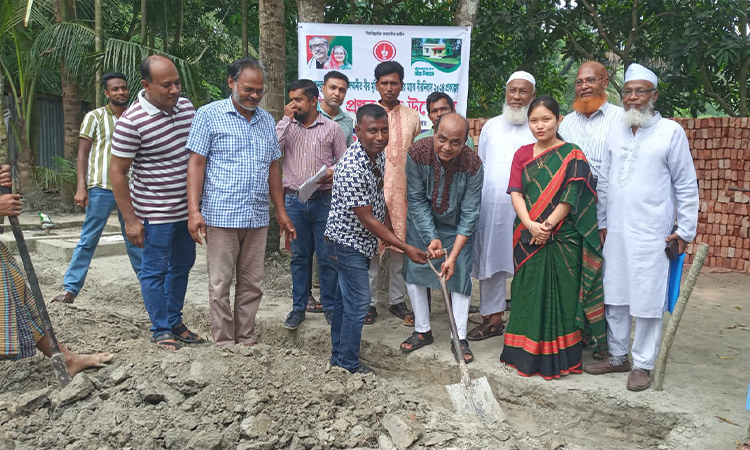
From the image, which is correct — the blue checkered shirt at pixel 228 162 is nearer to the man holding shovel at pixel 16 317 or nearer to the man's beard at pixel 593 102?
the man holding shovel at pixel 16 317

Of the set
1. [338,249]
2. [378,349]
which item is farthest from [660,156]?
[378,349]

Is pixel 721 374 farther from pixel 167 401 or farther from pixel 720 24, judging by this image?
pixel 720 24

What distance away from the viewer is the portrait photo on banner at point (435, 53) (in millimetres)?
5707

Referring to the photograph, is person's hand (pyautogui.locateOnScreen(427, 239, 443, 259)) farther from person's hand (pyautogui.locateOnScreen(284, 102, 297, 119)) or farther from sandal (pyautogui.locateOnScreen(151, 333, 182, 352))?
sandal (pyautogui.locateOnScreen(151, 333, 182, 352))

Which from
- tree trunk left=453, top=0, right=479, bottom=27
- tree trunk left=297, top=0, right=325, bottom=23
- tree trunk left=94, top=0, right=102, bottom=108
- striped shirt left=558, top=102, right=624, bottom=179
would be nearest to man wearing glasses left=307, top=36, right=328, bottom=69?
tree trunk left=297, top=0, right=325, bottom=23

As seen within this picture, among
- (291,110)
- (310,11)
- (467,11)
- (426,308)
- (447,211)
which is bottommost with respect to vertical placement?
(426,308)

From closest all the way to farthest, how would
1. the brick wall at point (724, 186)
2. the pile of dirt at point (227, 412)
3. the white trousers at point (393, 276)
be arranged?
the pile of dirt at point (227, 412)
the white trousers at point (393, 276)
the brick wall at point (724, 186)

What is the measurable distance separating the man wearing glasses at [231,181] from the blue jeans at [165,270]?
0.28 m

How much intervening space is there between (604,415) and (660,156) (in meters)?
1.53

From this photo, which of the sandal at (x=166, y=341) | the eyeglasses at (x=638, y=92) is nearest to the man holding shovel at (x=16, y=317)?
the sandal at (x=166, y=341)

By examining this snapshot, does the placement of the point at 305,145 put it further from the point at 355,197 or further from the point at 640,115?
the point at 640,115

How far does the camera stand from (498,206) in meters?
4.46

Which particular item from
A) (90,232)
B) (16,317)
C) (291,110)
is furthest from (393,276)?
(16,317)

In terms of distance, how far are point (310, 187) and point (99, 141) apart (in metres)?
2.00
